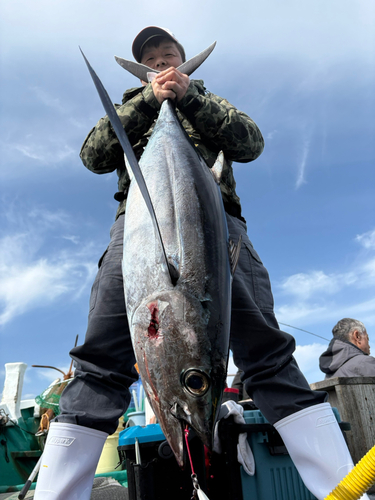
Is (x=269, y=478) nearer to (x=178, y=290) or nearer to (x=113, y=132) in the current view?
(x=178, y=290)

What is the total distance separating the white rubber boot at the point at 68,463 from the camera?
1348mm

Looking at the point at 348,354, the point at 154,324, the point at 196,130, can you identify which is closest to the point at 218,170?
the point at 196,130

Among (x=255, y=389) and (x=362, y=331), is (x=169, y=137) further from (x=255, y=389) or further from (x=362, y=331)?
(x=362, y=331)

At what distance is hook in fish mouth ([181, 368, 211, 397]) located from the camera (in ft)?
3.65

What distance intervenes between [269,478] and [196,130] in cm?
189

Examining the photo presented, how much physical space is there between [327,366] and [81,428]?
3.50 m

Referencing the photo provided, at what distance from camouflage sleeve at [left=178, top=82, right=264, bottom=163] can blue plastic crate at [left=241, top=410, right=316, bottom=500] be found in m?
1.51

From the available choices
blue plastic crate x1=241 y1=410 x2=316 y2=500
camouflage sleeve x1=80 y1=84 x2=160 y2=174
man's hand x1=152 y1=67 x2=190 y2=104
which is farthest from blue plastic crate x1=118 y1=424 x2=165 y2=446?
man's hand x1=152 y1=67 x2=190 y2=104

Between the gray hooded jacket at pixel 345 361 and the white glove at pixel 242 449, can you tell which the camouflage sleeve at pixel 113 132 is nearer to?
the white glove at pixel 242 449

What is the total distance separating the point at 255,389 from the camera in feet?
5.25

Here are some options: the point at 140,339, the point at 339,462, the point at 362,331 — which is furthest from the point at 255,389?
the point at 362,331

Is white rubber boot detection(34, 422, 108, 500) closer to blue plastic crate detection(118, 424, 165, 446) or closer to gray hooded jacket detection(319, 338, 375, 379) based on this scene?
blue plastic crate detection(118, 424, 165, 446)

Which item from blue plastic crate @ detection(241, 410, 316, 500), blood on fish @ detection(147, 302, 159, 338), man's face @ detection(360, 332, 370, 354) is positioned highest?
man's face @ detection(360, 332, 370, 354)

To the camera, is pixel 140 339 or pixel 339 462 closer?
pixel 140 339
